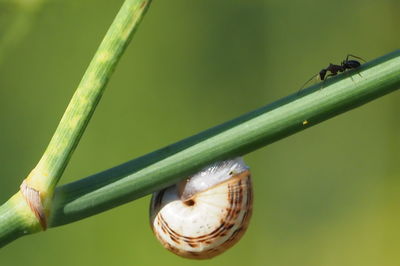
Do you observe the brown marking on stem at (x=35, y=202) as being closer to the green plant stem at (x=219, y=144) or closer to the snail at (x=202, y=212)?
the green plant stem at (x=219, y=144)

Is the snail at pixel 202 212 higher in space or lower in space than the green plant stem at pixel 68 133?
lower

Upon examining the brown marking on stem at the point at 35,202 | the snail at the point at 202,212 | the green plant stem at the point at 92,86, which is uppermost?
the green plant stem at the point at 92,86

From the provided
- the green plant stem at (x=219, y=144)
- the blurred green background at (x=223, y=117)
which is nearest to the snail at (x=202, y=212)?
the green plant stem at (x=219, y=144)

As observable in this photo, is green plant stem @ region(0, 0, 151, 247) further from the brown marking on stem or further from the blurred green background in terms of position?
the blurred green background

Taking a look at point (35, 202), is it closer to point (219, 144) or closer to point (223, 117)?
point (219, 144)

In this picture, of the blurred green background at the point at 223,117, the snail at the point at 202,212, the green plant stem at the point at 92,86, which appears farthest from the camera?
the blurred green background at the point at 223,117

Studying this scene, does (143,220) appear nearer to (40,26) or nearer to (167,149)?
(40,26)

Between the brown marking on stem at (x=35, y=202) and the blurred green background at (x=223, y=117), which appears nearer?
the brown marking on stem at (x=35, y=202)
